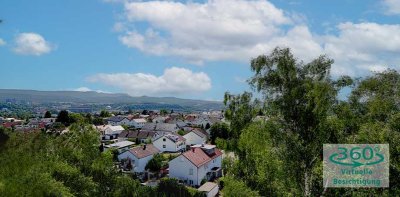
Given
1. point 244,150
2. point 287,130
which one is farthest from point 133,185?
point 287,130

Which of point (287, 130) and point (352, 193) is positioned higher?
point (287, 130)

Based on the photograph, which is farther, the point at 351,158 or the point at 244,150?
the point at 244,150

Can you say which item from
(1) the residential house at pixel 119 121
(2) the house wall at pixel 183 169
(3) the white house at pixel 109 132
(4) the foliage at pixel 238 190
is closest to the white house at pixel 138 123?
(1) the residential house at pixel 119 121

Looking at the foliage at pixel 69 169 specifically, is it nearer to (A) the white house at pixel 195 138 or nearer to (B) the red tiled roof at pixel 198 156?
(B) the red tiled roof at pixel 198 156

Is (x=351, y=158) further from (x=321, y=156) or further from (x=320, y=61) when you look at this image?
(x=320, y=61)

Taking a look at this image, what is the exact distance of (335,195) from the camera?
2025 cm

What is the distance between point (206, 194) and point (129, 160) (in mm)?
20521

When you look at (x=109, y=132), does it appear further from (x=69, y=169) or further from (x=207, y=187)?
(x=69, y=169)

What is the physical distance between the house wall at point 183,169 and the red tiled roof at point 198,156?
1.77ft

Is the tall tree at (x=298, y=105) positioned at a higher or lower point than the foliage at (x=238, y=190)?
higher

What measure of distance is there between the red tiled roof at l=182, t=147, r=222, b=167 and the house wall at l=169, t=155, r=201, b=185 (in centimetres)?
54

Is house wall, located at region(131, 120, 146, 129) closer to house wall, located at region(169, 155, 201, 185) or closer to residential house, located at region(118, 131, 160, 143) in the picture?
residential house, located at region(118, 131, 160, 143)

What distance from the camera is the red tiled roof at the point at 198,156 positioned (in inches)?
2211

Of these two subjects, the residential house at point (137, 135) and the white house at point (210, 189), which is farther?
the residential house at point (137, 135)
